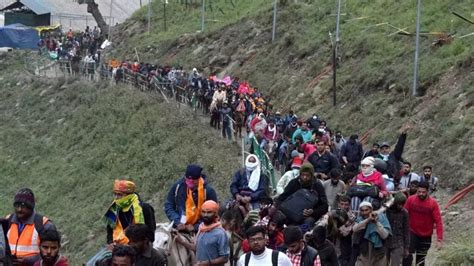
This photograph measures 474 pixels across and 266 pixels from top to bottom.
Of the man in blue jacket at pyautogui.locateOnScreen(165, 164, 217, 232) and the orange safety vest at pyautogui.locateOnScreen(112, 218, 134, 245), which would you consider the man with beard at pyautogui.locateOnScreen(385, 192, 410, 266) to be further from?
the orange safety vest at pyautogui.locateOnScreen(112, 218, 134, 245)

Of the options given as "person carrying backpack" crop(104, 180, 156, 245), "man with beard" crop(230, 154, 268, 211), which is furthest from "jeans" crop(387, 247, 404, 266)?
"person carrying backpack" crop(104, 180, 156, 245)

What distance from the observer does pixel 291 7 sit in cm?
4462

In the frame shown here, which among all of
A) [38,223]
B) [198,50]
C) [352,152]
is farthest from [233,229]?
[198,50]

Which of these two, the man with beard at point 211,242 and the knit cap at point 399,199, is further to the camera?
the knit cap at point 399,199

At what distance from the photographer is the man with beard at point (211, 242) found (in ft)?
31.4

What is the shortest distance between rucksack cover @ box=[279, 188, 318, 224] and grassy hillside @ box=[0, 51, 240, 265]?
10901 millimetres

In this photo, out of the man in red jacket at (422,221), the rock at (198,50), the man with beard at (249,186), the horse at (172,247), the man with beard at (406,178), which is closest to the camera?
the horse at (172,247)

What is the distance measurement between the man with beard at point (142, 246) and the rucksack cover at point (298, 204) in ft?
7.90

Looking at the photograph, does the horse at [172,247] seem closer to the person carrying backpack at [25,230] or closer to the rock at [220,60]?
the person carrying backpack at [25,230]

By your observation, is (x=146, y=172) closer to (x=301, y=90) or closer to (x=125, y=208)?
(x=301, y=90)

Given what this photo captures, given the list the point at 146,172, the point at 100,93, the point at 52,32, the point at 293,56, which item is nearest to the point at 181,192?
the point at 146,172

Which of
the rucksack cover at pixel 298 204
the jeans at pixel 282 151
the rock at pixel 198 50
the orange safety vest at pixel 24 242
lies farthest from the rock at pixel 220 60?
the orange safety vest at pixel 24 242

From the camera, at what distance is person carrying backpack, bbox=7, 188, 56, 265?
331 inches

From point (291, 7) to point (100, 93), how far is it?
10.2 meters
